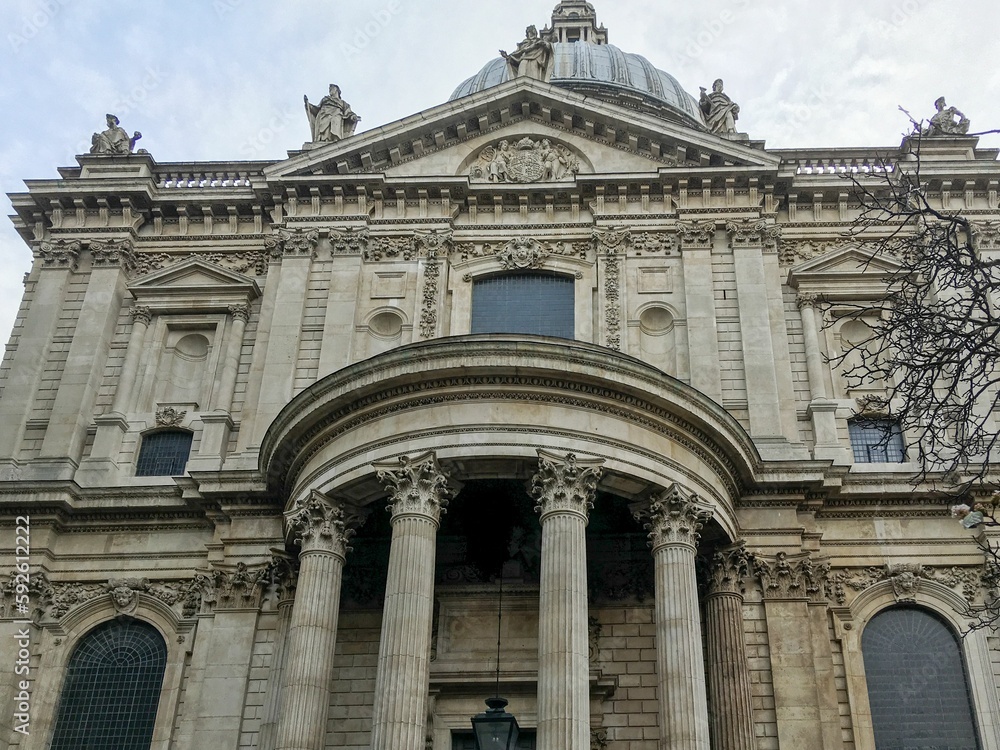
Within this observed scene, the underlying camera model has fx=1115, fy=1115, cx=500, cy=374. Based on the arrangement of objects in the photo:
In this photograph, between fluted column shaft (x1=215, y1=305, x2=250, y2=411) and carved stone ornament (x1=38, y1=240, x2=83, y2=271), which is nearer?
fluted column shaft (x1=215, y1=305, x2=250, y2=411)

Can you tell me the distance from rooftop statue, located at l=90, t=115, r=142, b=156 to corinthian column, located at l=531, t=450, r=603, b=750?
16.6m

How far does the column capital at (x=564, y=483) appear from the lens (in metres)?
19.5

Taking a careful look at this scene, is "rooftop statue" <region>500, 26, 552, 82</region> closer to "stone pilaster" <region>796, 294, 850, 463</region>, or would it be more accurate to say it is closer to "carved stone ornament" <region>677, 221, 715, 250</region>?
"carved stone ornament" <region>677, 221, 715, 250</region>

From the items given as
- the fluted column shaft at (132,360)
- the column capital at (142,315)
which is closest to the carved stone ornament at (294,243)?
the column capital at (142,315)

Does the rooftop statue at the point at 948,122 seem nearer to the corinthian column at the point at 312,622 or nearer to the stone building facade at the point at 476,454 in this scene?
the stone building facade at the point at 476,454

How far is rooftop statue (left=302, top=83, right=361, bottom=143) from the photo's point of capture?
2947cm

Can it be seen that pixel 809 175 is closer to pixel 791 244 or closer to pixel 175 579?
pixel 791 244

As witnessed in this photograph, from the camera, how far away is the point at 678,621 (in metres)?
19.2

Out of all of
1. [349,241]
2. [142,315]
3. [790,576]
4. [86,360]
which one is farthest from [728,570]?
[86,360]

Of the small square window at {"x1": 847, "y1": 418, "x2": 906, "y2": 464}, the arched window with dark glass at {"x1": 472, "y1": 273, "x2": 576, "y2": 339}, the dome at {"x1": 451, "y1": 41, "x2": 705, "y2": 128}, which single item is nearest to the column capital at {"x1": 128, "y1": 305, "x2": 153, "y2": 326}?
the arched window with dark glass at {"x1": 472, "y1": 273, "x2": 576, "y2": 339}

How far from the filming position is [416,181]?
27.8m

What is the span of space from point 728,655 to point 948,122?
→ 15.9 m

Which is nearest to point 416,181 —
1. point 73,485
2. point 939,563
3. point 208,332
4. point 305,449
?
point 208,332

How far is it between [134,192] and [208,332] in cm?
418
